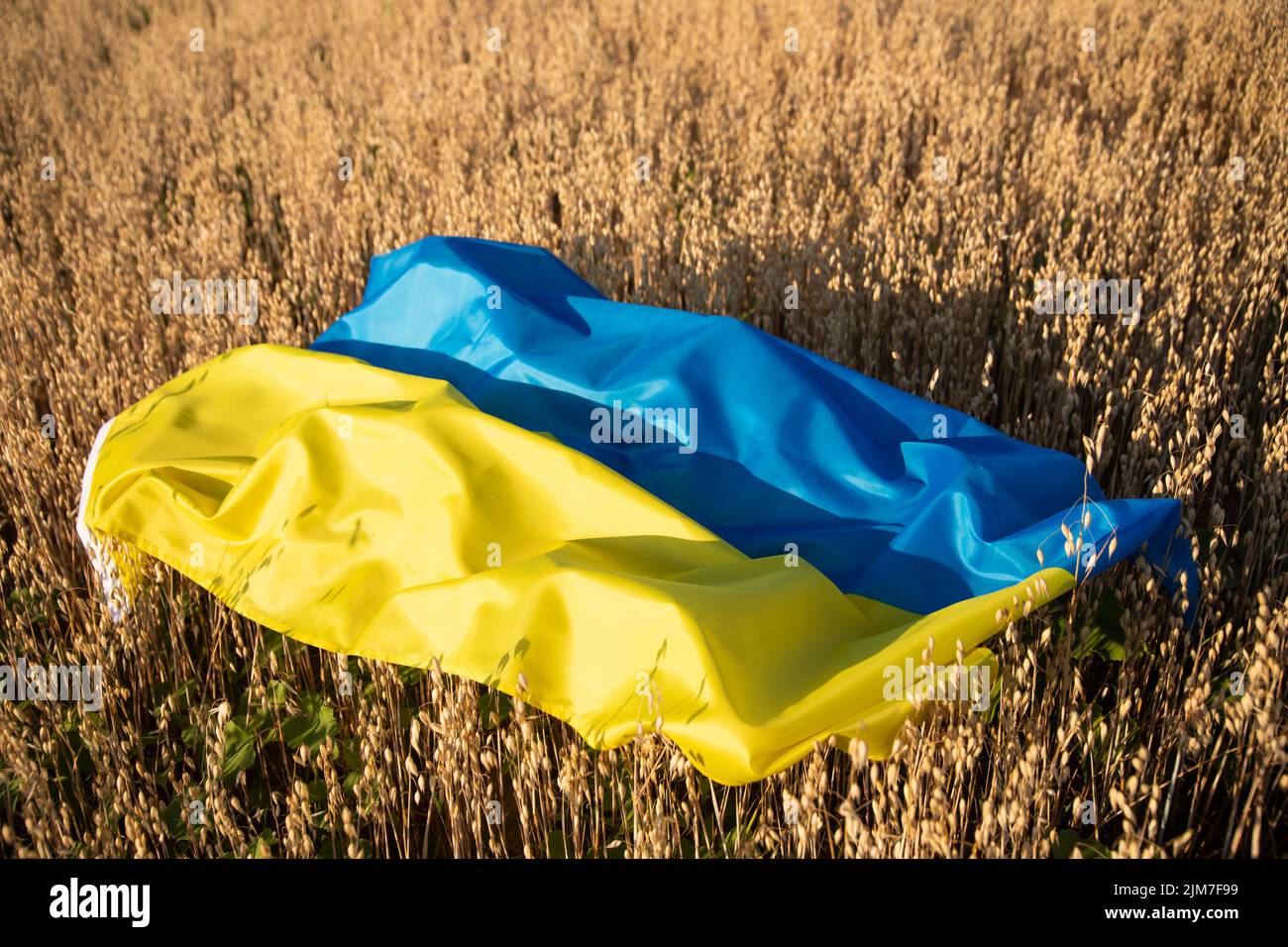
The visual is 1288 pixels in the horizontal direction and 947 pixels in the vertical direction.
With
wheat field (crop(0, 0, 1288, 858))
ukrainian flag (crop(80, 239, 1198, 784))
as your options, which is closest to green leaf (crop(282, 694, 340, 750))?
wheat field (crop(0, 0, 1288, 858))

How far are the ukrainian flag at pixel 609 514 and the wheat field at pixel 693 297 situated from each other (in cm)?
11

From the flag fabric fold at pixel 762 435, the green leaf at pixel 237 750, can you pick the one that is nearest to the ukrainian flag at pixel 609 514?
the flag fabric fold at pixel 762 435

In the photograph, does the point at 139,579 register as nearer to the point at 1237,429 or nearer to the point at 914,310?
the point at 914,310

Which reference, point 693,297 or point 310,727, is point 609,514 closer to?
point 310,727

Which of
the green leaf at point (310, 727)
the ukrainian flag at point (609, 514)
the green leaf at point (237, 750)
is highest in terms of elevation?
the ukrainian flag at point (609, 514)

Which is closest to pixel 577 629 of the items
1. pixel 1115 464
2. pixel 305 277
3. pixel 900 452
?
pixel 900 452

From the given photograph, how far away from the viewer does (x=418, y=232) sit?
386cm

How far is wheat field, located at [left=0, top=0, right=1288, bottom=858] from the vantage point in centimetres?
169

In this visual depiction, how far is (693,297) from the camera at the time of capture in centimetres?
332

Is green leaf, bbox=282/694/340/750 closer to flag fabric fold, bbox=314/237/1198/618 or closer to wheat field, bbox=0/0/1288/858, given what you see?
wheat field, bbox=0/0/1288/858

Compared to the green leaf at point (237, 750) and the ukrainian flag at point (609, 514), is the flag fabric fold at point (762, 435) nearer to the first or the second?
the ukrainian flag at point (609, 514)

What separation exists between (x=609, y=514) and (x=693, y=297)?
1.40 meters

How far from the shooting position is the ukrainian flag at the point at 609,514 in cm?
175

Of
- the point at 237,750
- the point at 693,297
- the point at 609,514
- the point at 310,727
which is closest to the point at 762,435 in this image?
the point at 609,514
